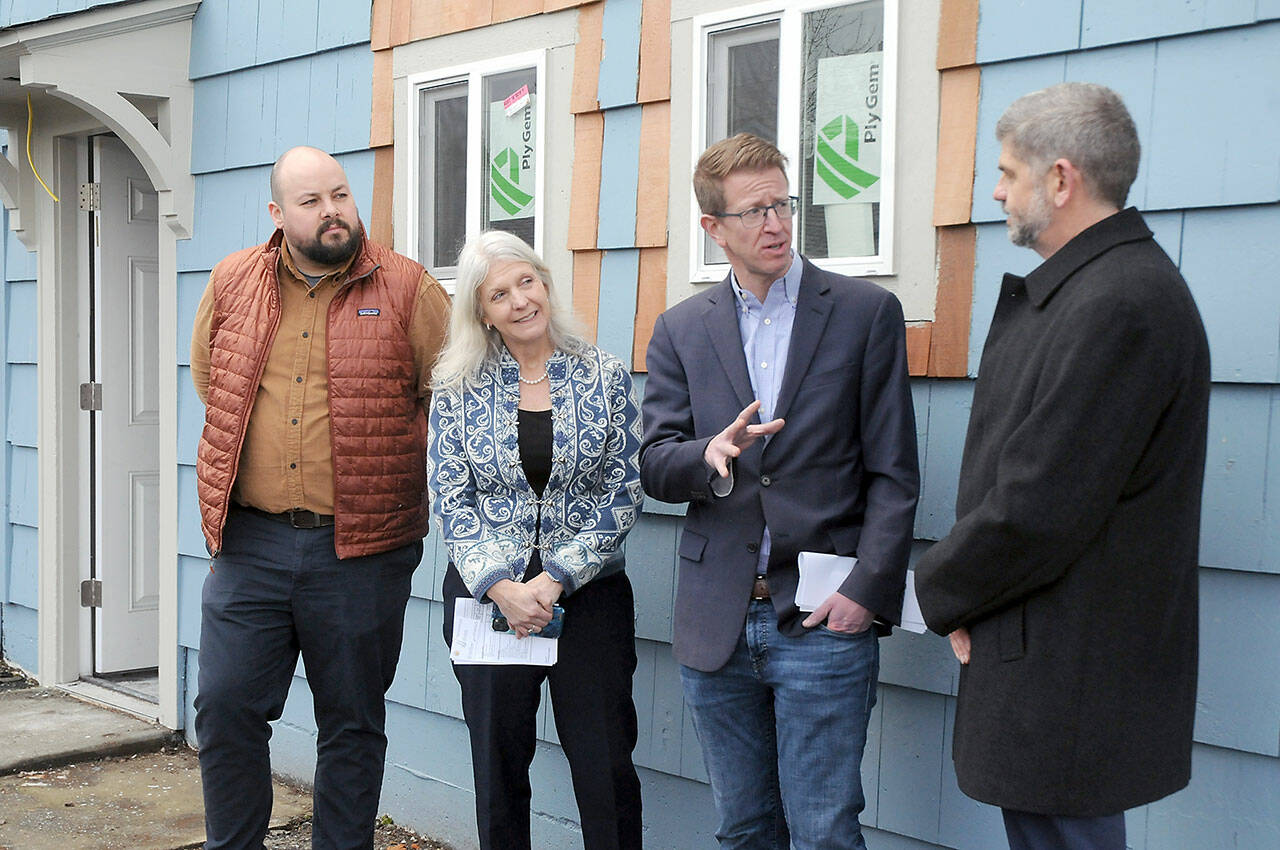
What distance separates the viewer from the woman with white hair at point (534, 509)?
285 centimetres

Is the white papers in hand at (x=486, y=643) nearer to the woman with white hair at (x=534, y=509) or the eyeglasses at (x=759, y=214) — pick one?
the woman with white hair at (x=534, y=509)

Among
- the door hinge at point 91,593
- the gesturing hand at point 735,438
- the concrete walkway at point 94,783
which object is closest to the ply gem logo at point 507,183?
the gesturing hand at point 735,438

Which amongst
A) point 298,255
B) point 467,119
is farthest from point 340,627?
point 467,119

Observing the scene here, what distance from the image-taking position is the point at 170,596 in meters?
4.98

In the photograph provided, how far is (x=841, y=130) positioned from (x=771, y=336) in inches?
25.6

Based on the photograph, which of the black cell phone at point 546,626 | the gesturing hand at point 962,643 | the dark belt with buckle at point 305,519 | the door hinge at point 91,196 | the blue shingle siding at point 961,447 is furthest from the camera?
the door hinge at point 91,196

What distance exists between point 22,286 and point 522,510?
3.90 meters

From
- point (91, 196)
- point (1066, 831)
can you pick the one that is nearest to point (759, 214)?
point (1066, 831)

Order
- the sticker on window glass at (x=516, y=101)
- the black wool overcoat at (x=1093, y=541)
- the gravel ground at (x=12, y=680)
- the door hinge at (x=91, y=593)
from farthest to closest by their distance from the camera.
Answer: the gravel ground at (x=12, y=680)
the door hinge at (x=91, y=593)
the sticker on window glass at (x=516, y=101)
the black wool overcoat at (x=1093, y=541)

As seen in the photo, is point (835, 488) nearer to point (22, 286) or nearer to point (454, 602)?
point (454, 602)

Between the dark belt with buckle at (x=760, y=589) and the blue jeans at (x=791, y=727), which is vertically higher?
the dark belt with buckle at (x=760, y=589)

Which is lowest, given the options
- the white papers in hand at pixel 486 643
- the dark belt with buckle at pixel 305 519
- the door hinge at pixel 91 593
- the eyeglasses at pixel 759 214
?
the door hinge at pixel 91 593

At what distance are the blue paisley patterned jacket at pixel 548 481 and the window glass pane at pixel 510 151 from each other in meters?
1.00

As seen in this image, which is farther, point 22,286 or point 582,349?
point 22,286
